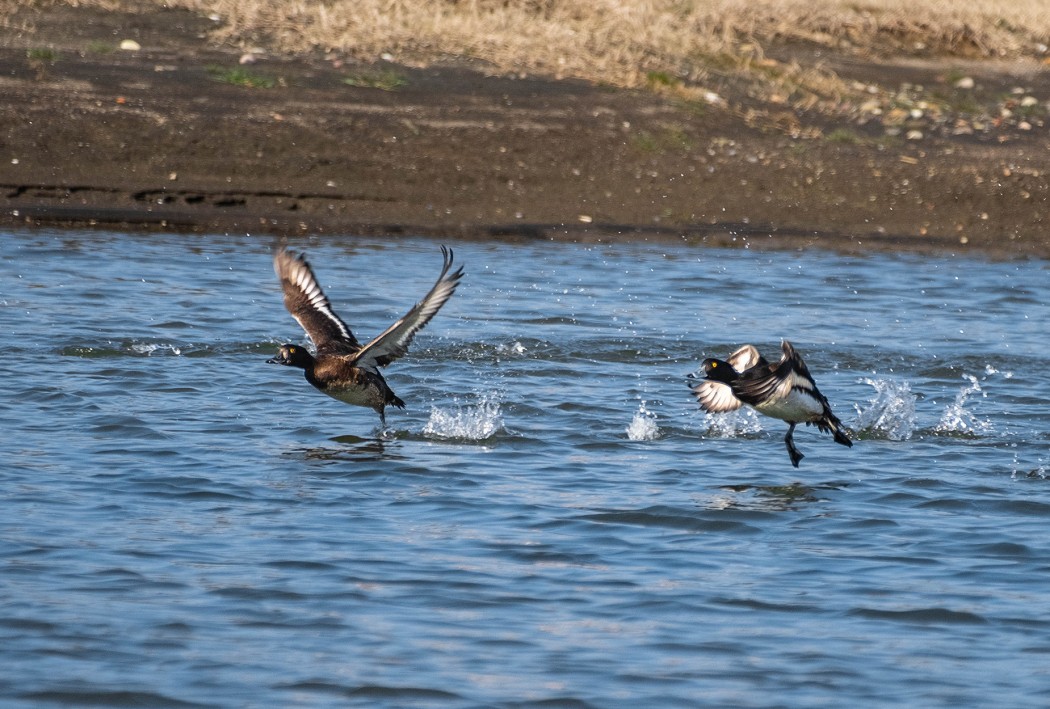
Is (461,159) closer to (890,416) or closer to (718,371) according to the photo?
(890,416)

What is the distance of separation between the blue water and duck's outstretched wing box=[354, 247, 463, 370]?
1.69 ft

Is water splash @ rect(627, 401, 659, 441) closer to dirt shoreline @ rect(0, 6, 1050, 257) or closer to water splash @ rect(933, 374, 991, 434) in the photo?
water splash @ rect(933, 374, 991, 434)

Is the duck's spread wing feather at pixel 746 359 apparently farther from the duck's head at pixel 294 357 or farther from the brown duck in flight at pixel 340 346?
the duck's head at pixel 294 357

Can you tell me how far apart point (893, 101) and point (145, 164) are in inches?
325

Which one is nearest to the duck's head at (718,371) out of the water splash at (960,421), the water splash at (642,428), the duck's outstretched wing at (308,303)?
the water splash at (642,428)

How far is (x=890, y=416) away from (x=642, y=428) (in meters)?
1.57

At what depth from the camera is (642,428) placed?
953cm

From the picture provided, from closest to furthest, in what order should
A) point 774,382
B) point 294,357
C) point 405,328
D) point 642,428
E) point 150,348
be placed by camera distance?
1. point 774,382
2. point 405,328
3. point 294,357
4. point 642,428
5. point 150,348

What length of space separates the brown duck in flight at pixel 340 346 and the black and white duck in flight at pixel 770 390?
1.48m

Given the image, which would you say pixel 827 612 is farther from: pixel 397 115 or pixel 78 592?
pixel 397 115

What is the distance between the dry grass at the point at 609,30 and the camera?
1803cm

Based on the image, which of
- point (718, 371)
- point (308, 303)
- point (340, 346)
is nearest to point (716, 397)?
point (718, 371)

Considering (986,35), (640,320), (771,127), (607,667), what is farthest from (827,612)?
(986,35)

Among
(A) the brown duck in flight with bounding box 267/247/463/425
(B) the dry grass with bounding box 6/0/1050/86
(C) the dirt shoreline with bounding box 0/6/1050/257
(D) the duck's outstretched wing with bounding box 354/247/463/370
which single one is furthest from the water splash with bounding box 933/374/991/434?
(B) the dry grass with bounding box 6/0/1050/86
